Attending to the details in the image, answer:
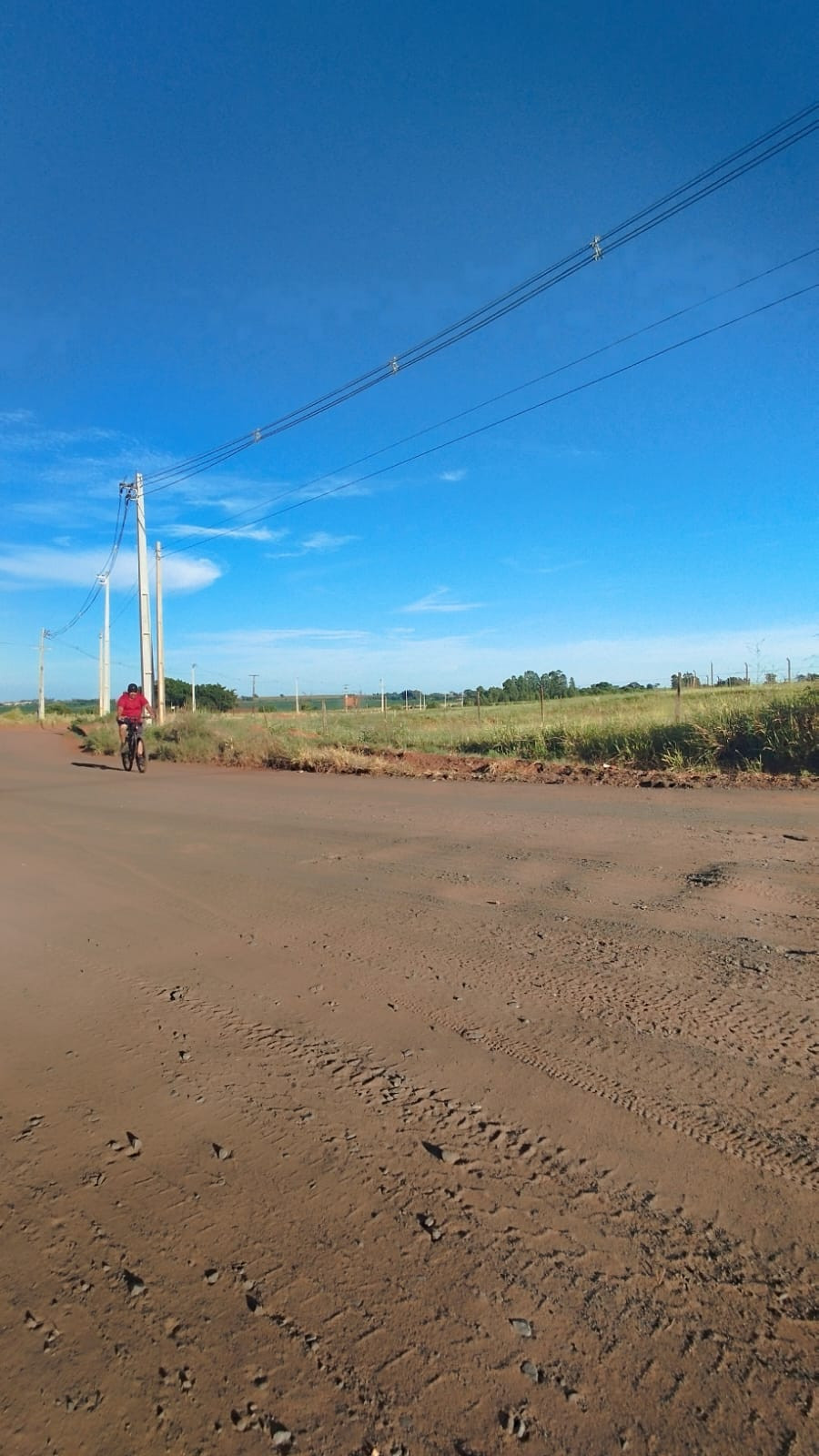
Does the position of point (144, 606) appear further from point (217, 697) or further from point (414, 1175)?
point (217, 697)

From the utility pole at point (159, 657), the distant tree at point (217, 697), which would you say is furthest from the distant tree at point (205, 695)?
the utility pole at point (159, 657)

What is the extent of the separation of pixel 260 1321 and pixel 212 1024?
170 cm

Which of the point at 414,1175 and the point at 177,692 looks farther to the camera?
the point at 177,692

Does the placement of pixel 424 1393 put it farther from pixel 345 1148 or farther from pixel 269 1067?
pixel 269 1067

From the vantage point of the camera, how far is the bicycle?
49.6 ft

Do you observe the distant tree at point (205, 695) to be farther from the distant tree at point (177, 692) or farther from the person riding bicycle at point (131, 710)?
the person riding bicycle at point (131, 710)

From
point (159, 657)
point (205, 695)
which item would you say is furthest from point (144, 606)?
point (205, 695)

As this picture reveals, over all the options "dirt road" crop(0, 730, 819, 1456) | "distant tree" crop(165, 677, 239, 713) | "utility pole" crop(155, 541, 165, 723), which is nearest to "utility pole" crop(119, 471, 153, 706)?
"utility pole" crop(155, 541, 165, 723)

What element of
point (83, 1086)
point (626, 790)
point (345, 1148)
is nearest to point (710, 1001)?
point (345, 1148)

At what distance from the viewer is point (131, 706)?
591 inches

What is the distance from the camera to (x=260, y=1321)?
1.80 m

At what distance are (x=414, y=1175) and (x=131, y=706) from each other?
14.0 metres

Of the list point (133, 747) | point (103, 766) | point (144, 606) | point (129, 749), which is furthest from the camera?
point (144, 606)

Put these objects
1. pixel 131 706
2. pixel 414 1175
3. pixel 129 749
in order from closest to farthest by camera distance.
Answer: pixel 414 1175 < pixel 131 706 < pixel 129 749
